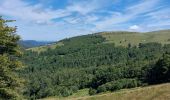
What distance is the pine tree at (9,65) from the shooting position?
31922 millimetres

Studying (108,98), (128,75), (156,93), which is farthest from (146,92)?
(128,75)

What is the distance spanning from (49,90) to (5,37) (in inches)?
6552

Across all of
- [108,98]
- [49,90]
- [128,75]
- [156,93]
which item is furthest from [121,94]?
[49,90]

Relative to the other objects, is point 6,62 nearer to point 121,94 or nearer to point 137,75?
point 121,94

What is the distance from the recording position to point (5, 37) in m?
32.9

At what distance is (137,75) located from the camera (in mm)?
170375

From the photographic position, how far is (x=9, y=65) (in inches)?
1281

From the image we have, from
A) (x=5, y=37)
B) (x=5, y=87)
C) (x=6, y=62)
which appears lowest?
(x=5, y=87)

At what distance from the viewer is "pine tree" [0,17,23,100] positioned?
105 feet

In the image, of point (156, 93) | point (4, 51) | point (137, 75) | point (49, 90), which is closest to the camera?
point (4, 51)

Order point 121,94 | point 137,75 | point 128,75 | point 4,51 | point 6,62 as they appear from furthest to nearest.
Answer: point 128,75 < point 137,75 < point 121,94 < point 4,51 < point 6,62

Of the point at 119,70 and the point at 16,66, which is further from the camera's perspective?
the point at 119,70

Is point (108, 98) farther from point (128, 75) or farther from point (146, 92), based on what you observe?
point (128, 75)

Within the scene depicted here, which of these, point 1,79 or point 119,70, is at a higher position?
point 1,79
